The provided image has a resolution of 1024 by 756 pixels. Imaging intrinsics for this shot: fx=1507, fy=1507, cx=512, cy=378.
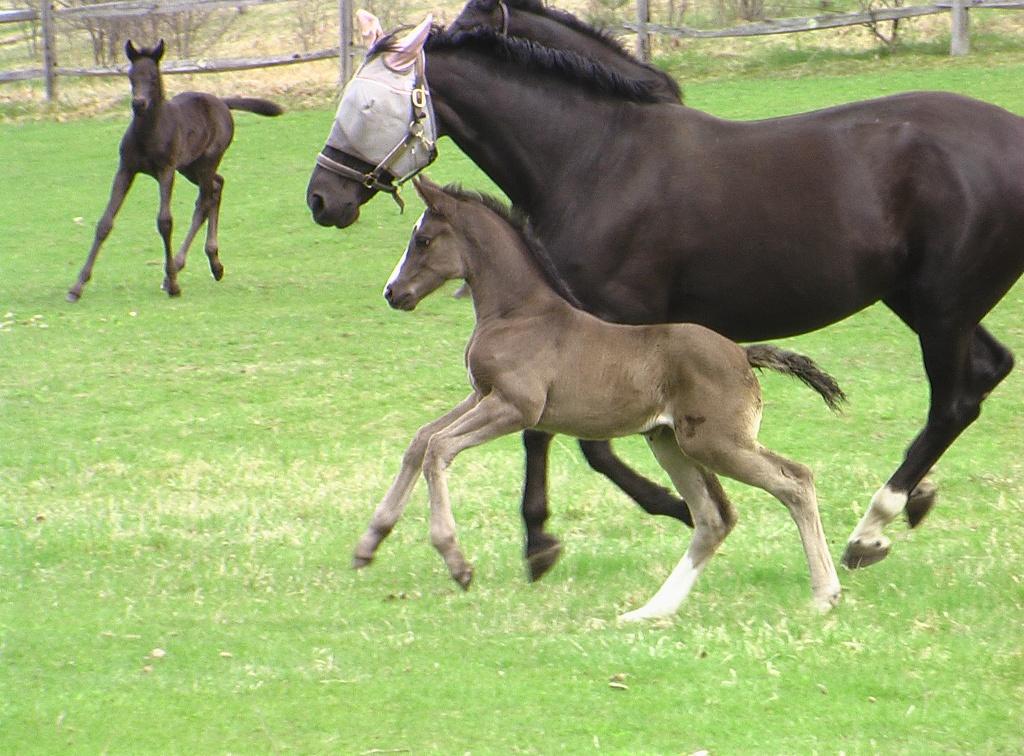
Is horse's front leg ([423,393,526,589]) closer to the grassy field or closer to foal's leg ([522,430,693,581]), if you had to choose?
the grassy field

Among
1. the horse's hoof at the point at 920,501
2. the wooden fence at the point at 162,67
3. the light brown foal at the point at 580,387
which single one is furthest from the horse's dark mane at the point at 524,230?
the wooden fence at the point at 162,67

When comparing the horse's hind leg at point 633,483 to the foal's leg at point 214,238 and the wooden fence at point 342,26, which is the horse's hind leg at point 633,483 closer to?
the foal's leg at point 214,238

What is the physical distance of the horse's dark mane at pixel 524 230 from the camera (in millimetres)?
6105

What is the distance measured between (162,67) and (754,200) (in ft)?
61.0

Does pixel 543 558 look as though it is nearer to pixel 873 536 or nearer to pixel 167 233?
pixel 873 536

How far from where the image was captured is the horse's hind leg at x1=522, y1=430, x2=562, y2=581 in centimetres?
636

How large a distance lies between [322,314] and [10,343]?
8.57 ft

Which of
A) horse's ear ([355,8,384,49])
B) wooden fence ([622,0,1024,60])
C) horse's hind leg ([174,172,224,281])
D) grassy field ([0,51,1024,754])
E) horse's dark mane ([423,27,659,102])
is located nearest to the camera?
grassy field ([0,51,1024,754])

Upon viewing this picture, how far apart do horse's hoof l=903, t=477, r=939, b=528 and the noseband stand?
273cm

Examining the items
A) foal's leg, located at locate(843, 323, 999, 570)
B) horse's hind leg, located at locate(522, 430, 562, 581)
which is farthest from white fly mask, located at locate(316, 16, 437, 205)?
foal's leg, located at locate(843, 323, 999, 570)

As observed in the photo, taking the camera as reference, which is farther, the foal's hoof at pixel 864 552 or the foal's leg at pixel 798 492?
the foal's hoof at pixel 864 552

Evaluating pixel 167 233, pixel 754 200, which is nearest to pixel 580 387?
pixel 754 200

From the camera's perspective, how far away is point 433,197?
5.96 metres

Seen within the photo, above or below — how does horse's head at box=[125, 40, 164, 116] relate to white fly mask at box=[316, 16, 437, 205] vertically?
below
